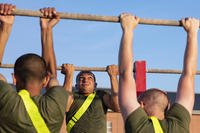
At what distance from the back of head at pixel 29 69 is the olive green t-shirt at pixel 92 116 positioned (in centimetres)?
359

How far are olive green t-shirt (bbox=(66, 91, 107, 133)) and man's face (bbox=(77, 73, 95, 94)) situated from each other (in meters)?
0.11

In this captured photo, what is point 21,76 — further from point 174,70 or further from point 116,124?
point 116,124

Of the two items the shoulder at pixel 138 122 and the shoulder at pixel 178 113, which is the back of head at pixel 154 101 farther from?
the shoulder at pixel 138 122

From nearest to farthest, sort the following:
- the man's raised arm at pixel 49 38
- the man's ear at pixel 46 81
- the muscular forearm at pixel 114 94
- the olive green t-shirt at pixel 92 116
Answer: the man's ear at pixel 46 81 → the man's raised arm at pixel 49 38 → the muscular forearm at pixel 114 94 → the olive green t-shirt at pixel 92 116

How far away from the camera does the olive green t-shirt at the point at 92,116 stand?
25.9 ft

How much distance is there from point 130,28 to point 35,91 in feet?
3.49

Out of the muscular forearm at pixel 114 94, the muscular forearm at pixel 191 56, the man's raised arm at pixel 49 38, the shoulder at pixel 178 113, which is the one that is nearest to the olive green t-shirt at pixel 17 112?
the man's raised arm at pixel 49 38

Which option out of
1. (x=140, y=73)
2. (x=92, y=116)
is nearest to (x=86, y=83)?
(x=92, y=116)

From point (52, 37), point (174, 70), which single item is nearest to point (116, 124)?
point (174, 70)

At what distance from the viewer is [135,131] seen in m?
4.13

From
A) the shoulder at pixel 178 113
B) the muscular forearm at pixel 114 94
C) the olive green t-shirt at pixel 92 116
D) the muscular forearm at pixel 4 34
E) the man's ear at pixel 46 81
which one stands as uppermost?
the muscular forearm at pixel 4 34

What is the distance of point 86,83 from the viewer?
8055 mm

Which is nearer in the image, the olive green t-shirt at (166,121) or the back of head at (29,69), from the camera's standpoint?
the olive green t-shirt at (166,121)

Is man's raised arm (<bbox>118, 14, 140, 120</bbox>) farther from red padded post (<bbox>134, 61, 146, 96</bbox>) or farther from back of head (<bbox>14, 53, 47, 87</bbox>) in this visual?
red padded post (<bbox>134, 61, 146, 96</bbox>)
